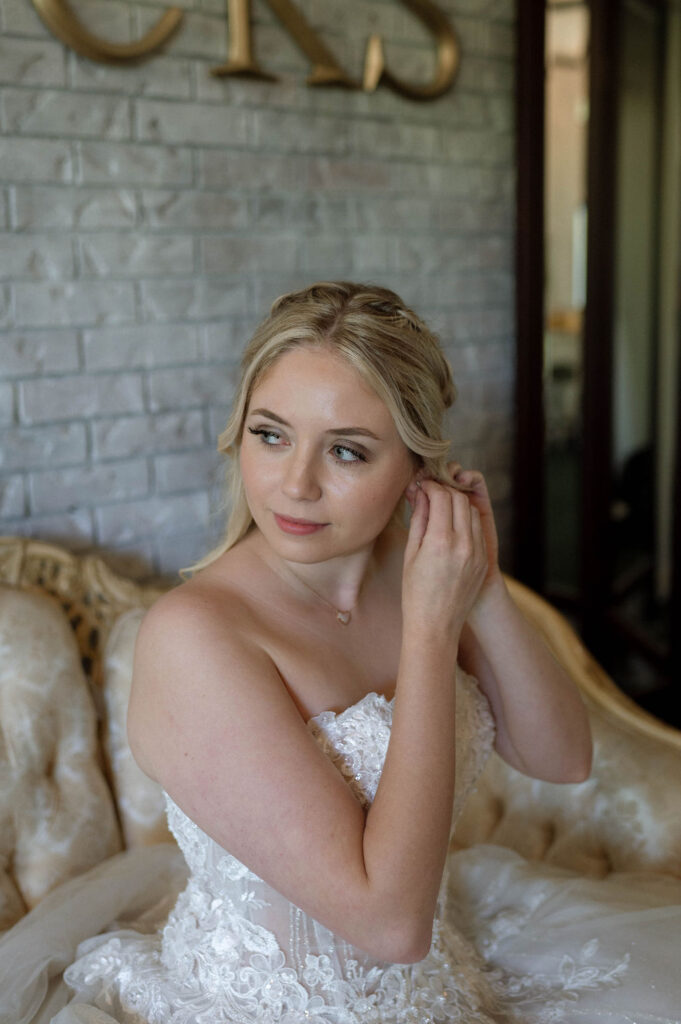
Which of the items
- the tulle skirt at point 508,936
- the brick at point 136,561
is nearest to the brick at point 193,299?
the brick at point 136,561

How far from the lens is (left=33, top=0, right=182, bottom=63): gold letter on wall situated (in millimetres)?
2127

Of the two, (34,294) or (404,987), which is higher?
(34,294)

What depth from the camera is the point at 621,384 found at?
3850 millimetres

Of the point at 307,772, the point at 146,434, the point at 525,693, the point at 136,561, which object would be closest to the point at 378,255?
the point at 146,434

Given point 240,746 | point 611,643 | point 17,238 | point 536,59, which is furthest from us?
point 611,643

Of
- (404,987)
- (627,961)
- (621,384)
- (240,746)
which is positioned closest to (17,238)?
(240,746)

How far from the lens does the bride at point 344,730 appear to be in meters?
1.26

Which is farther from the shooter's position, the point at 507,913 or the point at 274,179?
the point at 274,179

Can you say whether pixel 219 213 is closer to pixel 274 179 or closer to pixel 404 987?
pixel 274 179

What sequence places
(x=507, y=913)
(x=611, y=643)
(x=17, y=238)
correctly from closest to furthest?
1. (x=507, y=913)
2. (x=17, y=238)
3. (x=611, y=643)

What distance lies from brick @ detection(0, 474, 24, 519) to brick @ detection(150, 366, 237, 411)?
0.39 meters

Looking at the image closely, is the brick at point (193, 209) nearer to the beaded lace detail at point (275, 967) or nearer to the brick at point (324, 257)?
the brick at point (324, 257)

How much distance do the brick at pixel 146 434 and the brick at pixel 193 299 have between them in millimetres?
248

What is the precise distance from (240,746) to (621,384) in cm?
295
